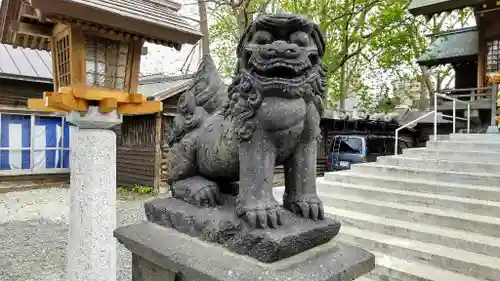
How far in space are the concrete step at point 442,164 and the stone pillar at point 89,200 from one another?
4.33 metres

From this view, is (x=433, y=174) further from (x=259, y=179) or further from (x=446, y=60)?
(x=446, y=60)

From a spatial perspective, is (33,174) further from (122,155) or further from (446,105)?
(446,105)

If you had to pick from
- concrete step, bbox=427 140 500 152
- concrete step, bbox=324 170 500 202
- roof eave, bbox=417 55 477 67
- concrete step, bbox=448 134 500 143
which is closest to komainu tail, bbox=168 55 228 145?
concrete step, bbox=324 170 500 202

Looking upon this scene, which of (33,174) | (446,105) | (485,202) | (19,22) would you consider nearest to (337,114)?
(446,105)

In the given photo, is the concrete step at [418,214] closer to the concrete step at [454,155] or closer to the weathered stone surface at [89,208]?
the concrete step at [454,155]

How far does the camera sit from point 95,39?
290cm

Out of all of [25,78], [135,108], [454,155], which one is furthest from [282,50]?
[25,78]

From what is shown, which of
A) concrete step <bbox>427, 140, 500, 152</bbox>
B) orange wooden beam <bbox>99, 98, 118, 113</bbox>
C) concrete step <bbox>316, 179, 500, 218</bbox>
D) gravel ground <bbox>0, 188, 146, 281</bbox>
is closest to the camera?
orange wooden beam <bbox>99, 98, 118, 113</bbox>

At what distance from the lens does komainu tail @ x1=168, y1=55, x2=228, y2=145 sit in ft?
6.00

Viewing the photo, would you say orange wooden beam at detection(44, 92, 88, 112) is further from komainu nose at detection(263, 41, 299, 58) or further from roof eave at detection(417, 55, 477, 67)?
roof eave at detection(417, 55, 477, 67)

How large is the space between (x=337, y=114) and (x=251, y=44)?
1122cm

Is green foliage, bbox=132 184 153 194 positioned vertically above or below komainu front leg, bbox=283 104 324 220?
below

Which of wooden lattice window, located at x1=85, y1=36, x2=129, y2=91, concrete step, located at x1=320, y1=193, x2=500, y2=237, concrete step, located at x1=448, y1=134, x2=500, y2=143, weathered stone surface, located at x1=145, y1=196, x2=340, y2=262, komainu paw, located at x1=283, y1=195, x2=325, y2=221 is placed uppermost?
wooden lattice window, located at x1=85, y1=36, x2=129, y2=91

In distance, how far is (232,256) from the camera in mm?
1328
